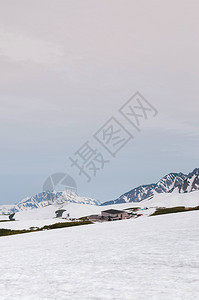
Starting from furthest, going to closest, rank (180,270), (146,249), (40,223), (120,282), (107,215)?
(107,215) → (40,223) → (146,249) → (180,270) → (120,282)

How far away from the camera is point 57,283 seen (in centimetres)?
773

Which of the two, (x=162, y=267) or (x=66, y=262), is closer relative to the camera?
(x=162, y=267)

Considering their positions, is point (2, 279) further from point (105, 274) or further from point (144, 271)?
point (144, 271)

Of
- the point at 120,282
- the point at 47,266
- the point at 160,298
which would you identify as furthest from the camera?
the point at 47,266

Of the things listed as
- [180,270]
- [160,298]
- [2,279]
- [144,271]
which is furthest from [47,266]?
[160,298]

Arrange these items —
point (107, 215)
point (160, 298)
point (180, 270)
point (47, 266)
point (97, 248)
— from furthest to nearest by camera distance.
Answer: point (107, 215) → point (97, 248) → point (47, 266) → point (180, 270) → point (160, 298)

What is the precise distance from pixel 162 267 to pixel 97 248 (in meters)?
4.59

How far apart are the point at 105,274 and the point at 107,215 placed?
113369mm

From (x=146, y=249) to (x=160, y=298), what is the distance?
544 cm

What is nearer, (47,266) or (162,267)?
(162,267)

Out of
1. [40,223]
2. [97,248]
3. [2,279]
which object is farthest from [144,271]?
[40,223]

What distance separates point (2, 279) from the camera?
8570 millimetres

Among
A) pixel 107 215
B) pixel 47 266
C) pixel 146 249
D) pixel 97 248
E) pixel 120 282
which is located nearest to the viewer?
pixel 120 282

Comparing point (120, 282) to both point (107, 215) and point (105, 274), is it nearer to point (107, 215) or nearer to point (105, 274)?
point (105, 274)
